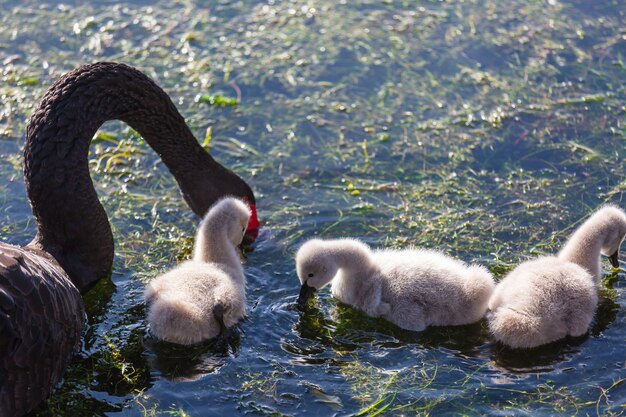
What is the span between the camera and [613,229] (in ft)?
19.7

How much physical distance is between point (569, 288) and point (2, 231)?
386cm

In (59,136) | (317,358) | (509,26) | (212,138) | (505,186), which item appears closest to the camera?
(317,358)

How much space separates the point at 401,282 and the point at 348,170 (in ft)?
6.43

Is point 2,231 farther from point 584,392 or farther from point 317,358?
point 584,392

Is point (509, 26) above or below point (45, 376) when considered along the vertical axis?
above

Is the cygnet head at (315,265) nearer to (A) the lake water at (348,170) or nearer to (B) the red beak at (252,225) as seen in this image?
(A) the lake water at (348,170)

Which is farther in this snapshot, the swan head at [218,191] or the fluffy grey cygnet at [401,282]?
the swan head at [218,191]

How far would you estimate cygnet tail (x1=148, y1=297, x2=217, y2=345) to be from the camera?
→ 550 centimetres

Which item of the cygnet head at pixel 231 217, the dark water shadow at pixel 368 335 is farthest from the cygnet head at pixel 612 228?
the cygnet head at pixel 231 217

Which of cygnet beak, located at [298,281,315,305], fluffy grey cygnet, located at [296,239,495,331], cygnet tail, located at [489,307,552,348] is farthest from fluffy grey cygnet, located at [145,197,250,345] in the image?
cygnet tail, located at [489,307,552,348]

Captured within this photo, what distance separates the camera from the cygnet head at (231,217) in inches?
242

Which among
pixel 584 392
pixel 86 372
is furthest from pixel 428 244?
pixel 86 372

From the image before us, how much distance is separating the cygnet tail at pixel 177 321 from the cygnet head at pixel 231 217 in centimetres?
74

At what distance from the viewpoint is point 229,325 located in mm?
5812
